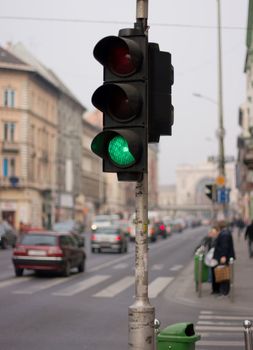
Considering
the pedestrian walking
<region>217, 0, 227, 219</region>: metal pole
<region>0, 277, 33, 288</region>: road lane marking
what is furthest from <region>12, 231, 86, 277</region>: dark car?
<region>217, 0, 227, 219</region>: metal pole

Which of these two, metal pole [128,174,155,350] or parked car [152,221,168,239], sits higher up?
parked car [152,221,168,239]

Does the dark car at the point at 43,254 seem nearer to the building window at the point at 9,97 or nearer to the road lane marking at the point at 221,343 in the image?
the road lane marking at the point at 221,343

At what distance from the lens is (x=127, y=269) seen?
2941 centimetres

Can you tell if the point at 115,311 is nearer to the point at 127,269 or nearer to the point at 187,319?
the point at 187,319

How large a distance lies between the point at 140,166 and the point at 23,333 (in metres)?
5.95

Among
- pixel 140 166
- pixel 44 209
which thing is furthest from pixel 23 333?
pixel 44 209

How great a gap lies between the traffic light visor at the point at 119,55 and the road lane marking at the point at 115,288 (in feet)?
39.8

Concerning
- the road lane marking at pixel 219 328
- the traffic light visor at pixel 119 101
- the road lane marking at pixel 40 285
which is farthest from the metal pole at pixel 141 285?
the road lane marking at pixel 40 285

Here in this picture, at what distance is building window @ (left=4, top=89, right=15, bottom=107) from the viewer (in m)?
76.2

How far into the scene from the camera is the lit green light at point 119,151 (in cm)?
661

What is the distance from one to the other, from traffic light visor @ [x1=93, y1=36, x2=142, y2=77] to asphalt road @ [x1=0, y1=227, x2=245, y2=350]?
16.2ft

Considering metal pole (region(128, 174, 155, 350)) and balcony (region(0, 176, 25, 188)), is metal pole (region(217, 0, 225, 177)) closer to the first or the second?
metal pole (region(128, 174, 155, 350))

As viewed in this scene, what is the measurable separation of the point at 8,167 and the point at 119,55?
69.6 meters

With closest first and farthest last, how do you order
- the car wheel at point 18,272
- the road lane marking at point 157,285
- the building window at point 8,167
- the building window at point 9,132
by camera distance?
the road lane marking at point 157,285, the car wheel at point 18,272, the building window at point 8,167, the building window at point 9,132
